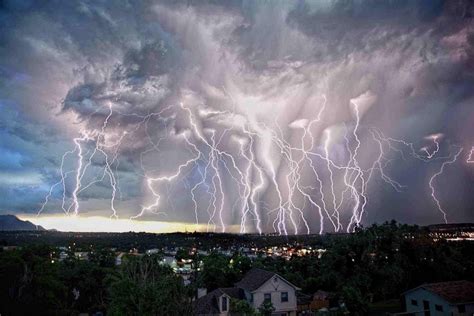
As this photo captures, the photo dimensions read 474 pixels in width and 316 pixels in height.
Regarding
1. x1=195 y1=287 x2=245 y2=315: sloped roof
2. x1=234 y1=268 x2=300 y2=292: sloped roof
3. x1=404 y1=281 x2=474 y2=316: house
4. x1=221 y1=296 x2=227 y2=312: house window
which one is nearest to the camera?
x1=404 y1=281 x2=474 y2=316: house

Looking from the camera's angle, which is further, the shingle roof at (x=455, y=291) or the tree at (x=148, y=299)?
the shingle roof at (x=455, y=291)

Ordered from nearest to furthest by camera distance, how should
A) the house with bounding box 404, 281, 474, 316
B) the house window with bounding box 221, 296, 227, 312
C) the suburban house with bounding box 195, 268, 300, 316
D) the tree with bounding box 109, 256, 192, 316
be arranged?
1. the tree with bounding box 109, 256, 192, 316
2. the house with bounding box 404, 281, 474, 316
3. the house window with bounding box 221, 296, 227, 312
4. the suburban house with bounding box 195, 268, 300, 316

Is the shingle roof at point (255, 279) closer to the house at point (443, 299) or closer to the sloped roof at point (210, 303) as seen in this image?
the sloped roof at point (210, 303)

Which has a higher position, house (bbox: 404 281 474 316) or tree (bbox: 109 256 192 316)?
tree (bbox: 109 256 192 316)

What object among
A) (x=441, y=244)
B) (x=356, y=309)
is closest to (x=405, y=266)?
(x=441, y=244)

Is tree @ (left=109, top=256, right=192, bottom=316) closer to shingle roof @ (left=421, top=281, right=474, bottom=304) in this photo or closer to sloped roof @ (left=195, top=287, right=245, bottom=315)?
sloped roof @ (left=195, top=287, right=245, bottom=315)

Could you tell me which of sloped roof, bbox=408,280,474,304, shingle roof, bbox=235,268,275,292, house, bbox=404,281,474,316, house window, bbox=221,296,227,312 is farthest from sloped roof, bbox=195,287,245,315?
sloped roof, bbox=408,280,474,304

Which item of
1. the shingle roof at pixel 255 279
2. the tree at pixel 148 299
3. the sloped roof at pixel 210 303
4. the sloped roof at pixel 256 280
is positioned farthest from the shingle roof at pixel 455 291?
the tree at pixel 148 299

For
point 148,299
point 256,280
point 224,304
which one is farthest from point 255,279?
point 148,299

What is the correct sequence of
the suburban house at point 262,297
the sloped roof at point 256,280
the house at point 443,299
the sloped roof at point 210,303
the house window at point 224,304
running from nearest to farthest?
the house at point 443,299
the sloped roof at point 210,303
the house window at point 224,304
the suburban house at point 262,297
the sloped roof at point 256,280
